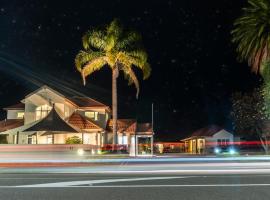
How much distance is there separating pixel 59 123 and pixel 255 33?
58.1 ft

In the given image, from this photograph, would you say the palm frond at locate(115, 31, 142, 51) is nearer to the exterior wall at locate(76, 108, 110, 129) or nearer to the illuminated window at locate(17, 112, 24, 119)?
the exterior wall at locate(76, 108, 110, 129)

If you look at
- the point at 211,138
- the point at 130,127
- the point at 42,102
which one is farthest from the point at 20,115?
the point at 211,138

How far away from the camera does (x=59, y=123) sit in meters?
43.4

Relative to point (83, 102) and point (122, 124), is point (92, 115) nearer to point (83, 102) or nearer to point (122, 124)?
point (83, 102)

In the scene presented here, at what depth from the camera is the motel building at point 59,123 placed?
4427 cm

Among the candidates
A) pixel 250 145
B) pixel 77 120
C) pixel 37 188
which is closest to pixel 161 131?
pixel 250 145

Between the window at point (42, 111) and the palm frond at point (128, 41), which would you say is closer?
the palm frond at point (128, 41)

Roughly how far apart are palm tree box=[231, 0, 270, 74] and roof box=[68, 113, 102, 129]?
17.5 meters

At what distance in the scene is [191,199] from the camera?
8453 mm

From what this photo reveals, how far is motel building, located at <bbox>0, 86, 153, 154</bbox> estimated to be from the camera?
44272 mm

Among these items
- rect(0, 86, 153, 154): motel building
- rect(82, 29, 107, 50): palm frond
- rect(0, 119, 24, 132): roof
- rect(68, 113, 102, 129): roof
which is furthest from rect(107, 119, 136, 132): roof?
rect(82, 29, 107, 50): palm frond

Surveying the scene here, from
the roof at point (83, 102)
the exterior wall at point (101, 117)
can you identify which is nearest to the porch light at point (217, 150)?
the exterior wall at point (101, 117)

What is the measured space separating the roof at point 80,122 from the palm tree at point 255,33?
1755 centimetres

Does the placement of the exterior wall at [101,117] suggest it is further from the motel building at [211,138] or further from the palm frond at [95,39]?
the palm frond at [95,39]
